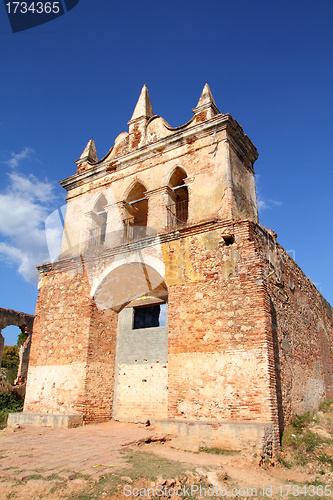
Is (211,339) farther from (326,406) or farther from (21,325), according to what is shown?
(21,325)

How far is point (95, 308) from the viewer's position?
10.4m

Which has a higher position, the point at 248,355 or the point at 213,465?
the point at 248,355

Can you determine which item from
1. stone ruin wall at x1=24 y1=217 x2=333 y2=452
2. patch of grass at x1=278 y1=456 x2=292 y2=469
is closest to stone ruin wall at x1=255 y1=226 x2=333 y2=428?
stone ruin wall at x1=24 y1=217 x2=333 y2=452

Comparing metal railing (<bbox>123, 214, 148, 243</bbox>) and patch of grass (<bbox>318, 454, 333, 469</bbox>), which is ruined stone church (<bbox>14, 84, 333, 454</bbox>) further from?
patch of grass (<bbox>318, 454, 333, 469</bbox>)

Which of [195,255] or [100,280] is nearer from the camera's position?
[195,255]

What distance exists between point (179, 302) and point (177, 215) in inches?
155

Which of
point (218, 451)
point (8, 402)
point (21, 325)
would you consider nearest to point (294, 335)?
point (218, 451)

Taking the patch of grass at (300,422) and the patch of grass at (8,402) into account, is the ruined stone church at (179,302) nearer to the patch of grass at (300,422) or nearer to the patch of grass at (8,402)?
the patch of grass at (300,422)

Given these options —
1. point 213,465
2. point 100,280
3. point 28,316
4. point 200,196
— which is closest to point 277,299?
point 200,196

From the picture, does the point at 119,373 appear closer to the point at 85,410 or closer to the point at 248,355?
the point at 85,410

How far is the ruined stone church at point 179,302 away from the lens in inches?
284

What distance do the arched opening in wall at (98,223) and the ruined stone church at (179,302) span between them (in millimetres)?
53

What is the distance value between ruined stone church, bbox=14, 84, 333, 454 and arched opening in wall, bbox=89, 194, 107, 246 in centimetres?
5

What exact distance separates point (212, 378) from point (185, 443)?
1303mm
